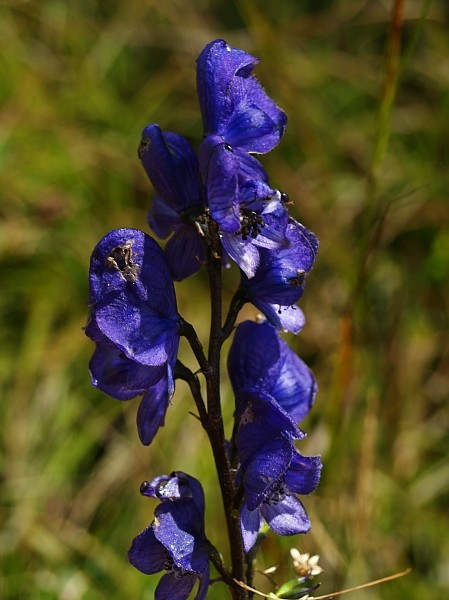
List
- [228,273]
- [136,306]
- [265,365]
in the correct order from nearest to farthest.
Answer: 1. [136,306]
2. [265,365]
3. [228,273]

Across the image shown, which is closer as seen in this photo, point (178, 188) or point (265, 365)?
point (178, 188)

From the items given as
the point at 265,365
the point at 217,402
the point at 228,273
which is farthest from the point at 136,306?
the point at 228,273

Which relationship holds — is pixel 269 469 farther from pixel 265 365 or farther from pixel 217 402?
pixel 265 365

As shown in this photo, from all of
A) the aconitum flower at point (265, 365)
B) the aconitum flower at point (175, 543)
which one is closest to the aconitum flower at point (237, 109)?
the aconitum flower at point (265, 365)

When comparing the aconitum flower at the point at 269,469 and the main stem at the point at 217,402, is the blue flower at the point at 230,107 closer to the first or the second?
the main stem at the point at 217,402

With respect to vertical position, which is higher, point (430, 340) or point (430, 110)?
point (430, 110)

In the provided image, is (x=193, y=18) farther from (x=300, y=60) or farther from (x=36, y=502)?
(x=36, y=502)

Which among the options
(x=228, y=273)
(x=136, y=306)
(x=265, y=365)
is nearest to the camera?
(x=136, y=306)

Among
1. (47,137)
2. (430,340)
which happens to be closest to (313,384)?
(430,340)
